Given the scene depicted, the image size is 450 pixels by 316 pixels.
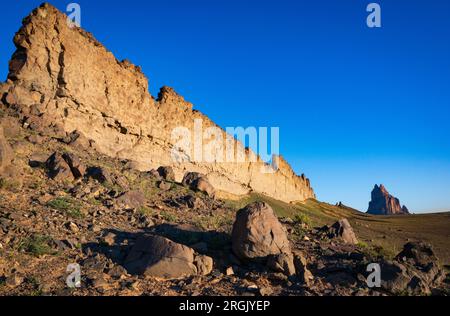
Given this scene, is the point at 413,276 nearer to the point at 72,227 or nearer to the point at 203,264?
the point at 203,264

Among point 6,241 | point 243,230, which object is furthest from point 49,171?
point 243,230

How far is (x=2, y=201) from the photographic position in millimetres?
9078

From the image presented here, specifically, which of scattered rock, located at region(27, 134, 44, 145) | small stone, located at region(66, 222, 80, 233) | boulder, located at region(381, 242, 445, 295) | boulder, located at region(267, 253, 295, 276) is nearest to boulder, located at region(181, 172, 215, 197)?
scattered rock, located at region(27, 134, 44, 145)

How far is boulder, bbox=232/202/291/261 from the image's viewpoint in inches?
314

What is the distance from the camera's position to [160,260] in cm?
729

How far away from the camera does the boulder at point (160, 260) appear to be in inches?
283

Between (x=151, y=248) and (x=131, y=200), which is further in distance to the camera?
(x=131, y=200)

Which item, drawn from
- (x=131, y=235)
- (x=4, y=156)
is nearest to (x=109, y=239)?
(x=131, y=235)

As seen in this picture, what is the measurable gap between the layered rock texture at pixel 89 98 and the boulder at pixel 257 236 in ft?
33.4

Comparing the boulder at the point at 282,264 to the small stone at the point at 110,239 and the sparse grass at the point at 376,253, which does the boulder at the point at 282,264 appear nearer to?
the sparse grass at the point at 376,253

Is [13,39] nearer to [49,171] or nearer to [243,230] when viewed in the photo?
[49,171]

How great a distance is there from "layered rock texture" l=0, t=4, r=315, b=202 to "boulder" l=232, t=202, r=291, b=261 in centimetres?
1019

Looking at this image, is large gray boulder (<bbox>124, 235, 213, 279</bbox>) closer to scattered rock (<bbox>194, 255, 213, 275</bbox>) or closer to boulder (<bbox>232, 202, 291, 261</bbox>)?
scattered rock (<bbox>194, 255, 213, 275</bbox>)

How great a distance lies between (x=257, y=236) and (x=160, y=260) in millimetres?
2383
